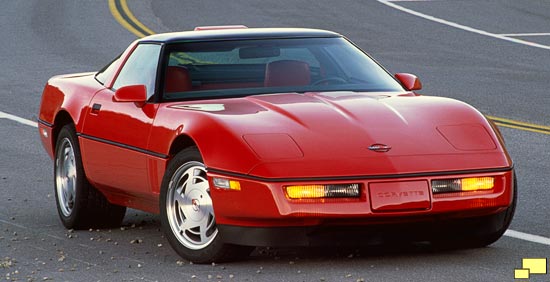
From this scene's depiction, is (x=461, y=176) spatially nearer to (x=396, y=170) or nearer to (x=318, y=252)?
(x=396, y=170)

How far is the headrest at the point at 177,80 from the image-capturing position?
9.16 metres

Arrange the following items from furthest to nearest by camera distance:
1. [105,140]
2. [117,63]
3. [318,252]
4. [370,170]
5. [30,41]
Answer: [30,41]
[117,63]
[105,140]
[318,252]
[370,170]

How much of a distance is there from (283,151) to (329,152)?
0.25 metres

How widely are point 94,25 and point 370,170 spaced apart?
21866 mm

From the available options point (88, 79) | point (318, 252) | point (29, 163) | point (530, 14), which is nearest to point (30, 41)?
point (530, 14)

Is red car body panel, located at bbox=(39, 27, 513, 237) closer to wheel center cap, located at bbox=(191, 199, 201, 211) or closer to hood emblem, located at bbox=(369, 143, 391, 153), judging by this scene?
hood emblem, located at bbox=(369, 143, 391, 153)

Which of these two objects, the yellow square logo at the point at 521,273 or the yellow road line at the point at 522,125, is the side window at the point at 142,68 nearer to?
the yellow square logo at the point at 521,273

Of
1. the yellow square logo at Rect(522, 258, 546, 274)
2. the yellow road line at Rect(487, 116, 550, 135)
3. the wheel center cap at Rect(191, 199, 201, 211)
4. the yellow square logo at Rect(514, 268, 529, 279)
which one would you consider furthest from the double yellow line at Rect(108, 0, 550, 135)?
the yellow square logo at Rect(514, 268, 529, 279)

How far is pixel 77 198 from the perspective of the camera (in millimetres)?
9875

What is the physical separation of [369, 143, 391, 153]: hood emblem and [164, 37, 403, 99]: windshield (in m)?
1.27

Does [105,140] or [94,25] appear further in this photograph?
[94,25]

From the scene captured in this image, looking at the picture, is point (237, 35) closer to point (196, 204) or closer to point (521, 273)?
point (196, 204)

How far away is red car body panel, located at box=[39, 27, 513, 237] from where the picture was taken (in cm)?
763

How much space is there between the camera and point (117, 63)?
33.4 feet
